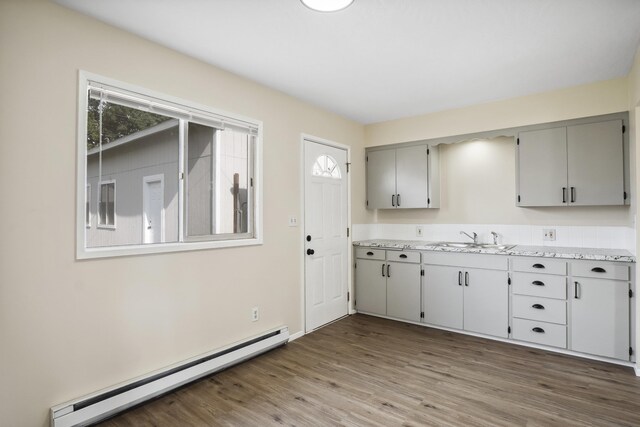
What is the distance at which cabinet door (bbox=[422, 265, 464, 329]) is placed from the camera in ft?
12.4

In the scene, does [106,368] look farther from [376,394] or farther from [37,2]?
[37,2]

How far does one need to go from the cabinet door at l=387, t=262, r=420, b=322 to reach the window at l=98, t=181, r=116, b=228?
298 centimetres

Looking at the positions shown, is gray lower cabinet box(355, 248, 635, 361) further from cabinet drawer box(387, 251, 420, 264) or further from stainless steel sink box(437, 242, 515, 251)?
stainless steel sink box(437, 242, 515, 251)

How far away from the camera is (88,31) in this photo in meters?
2.21

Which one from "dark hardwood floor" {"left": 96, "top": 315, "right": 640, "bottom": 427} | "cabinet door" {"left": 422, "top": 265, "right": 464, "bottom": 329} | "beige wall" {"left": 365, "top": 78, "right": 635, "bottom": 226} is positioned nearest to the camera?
"dark hardwood floor" {"left": 96, "top": 315, "right": 640, "bottom": 427}

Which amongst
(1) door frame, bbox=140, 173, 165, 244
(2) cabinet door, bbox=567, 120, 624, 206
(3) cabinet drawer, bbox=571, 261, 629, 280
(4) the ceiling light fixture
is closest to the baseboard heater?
(1) door frame, bbox=140, 173, 165, 244

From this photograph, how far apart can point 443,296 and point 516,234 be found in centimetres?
109

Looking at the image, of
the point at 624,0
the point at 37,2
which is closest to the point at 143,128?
the point at 37,2

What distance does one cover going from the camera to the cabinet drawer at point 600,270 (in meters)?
2.94

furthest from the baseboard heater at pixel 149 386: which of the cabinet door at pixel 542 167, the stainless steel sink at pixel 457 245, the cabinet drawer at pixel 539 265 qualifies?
the cabinet door at pixel 542 167

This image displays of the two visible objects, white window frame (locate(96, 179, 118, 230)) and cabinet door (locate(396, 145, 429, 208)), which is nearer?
white window frame (locate(96, 179, 118, 230))

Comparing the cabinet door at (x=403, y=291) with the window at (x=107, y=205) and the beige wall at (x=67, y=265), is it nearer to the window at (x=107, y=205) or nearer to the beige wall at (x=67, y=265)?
the beige wall at (x=67, y=265)

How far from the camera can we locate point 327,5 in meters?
2.06

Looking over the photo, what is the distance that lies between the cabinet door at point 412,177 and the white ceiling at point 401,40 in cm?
98
